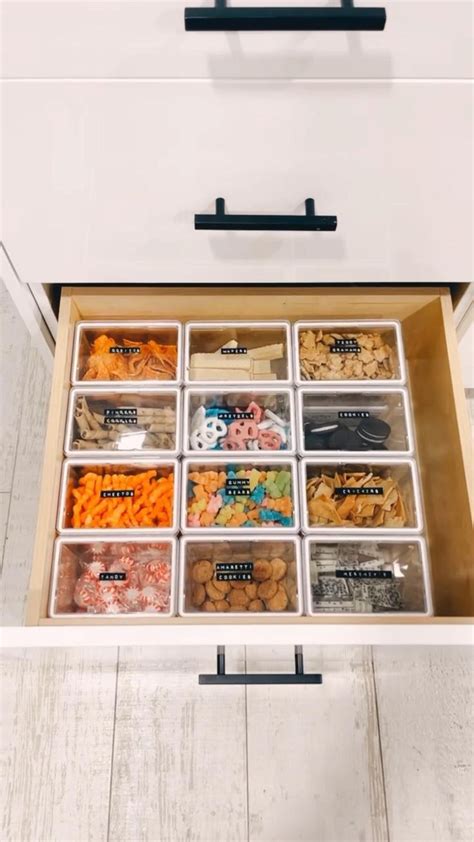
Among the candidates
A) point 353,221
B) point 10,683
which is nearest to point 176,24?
point 353,221

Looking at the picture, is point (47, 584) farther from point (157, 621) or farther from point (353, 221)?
point (353, 221)

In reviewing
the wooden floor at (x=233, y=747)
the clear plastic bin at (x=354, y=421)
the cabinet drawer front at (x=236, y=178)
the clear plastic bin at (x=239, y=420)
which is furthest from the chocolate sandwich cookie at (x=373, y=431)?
the wooden floor at (x=233, y=747)

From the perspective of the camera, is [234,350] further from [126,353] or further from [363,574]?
[363,574]

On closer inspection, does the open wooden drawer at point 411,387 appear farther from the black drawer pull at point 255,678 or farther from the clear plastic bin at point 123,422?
the black drawer pull at point 255,678

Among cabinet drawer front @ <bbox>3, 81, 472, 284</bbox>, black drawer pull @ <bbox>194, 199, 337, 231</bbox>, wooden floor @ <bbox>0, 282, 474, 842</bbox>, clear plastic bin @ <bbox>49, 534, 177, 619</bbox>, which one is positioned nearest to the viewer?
cabinet drawer front @ <bbox>3, 81, 472, 284</bbox>

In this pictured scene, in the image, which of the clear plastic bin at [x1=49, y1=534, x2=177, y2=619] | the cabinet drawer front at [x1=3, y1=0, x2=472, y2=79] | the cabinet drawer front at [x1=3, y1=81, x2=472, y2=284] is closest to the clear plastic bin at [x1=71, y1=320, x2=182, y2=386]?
the cabinet drawer front at [x1=3, y1=81, x2=472, y2=284]

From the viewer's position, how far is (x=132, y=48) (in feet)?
1.87

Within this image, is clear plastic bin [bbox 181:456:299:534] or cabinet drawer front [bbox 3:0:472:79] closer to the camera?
cabinet drawer front [bbox 3:0:472:79]

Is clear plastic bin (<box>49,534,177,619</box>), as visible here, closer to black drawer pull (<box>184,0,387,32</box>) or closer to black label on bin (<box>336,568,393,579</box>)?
black label on bin (<box>336,568,393,579</box>)

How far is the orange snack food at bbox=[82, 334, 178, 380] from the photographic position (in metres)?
1.01

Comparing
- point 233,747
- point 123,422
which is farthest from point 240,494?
point 233,747

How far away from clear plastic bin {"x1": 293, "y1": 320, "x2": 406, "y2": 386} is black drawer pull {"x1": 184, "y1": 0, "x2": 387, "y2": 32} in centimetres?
53

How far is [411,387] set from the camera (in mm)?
1098

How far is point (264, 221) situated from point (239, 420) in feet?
1.15
